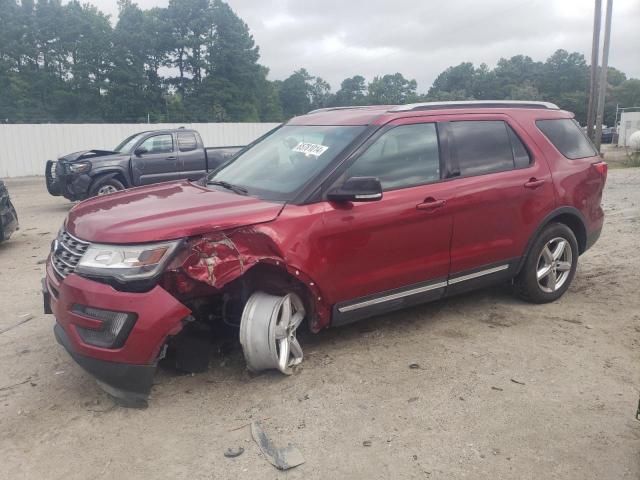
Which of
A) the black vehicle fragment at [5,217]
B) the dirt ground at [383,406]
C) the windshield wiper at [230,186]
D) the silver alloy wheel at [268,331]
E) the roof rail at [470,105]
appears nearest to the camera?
the dirt ground at [383,406]

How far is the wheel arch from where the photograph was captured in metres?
4.71

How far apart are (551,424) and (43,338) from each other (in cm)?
385

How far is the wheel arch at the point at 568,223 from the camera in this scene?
471cm

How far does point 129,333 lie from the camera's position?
3.04 metres

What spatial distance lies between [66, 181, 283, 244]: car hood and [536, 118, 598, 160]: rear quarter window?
288 centimetres

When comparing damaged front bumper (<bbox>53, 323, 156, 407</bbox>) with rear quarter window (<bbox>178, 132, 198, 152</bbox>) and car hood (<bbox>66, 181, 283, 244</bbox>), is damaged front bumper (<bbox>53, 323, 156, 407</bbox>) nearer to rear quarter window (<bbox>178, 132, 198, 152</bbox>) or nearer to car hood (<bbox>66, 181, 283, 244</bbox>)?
car hood (<bbox>66, 181, 283, 244</bbox>)

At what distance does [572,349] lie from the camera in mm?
4039

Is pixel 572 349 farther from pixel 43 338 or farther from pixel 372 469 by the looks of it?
pixel 43 338

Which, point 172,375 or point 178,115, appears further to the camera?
point 178,115

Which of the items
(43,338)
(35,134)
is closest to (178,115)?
(35,134)

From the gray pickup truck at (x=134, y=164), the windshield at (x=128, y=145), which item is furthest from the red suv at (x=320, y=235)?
the windshield at (x=128, y=145)

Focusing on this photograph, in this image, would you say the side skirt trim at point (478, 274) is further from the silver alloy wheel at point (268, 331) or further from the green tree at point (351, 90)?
the green tree at point (351, 90)

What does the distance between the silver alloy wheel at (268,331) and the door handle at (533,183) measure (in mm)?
2306

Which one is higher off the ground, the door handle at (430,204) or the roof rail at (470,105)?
the roof rail at (470,105)
